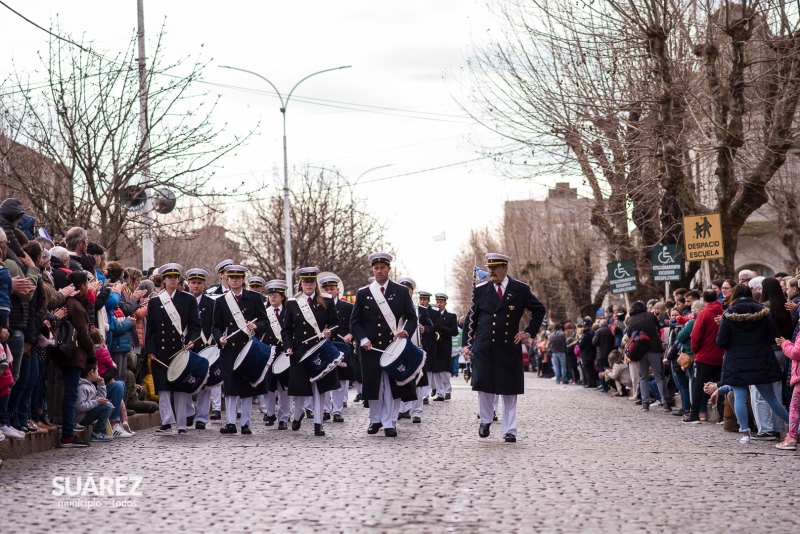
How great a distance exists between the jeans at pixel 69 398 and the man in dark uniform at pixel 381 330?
11.2 feet

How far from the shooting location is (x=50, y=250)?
13.4 m

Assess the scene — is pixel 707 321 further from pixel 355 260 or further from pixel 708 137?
pixel 355 260

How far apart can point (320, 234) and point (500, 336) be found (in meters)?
44.0

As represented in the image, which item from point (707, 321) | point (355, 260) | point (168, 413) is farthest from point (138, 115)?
point (355, 260)

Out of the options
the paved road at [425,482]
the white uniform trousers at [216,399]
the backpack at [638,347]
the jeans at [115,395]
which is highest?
the backpack at [638,347]

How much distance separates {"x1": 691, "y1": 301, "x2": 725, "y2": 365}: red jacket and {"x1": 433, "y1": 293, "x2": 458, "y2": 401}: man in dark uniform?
22.5ft

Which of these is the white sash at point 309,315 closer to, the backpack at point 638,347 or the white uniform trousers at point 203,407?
the white uniform trousers at point 203,407

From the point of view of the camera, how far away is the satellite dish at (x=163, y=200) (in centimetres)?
2278

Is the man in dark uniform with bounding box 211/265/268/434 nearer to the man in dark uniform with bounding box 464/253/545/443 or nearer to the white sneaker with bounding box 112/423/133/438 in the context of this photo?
the white sneaker with bounding box 112/423/133/438

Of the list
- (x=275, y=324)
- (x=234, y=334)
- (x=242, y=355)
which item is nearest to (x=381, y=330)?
(x=242, y=355)

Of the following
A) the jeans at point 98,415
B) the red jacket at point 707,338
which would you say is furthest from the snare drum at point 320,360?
the red jacket at point 707,338

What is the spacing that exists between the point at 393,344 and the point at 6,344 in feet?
16.3

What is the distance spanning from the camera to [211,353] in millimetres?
15195

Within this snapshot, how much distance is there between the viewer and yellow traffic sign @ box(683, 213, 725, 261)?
22250 millimetres
